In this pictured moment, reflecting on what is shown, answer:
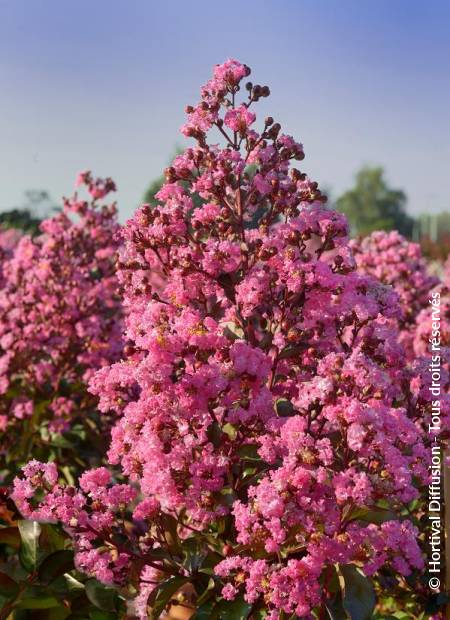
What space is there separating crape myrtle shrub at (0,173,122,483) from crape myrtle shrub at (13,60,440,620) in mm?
2417

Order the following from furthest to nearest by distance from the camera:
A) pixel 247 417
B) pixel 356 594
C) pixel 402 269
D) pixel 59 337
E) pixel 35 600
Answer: pixel 402 269
pixel 59 337
pixel 247 417
pixel 35 600
pixel 356 594

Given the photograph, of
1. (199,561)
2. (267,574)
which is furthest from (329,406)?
(199,561)

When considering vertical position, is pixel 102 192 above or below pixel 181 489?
above

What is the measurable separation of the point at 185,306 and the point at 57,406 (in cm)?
272

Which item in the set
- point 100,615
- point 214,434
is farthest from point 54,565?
point 214,434

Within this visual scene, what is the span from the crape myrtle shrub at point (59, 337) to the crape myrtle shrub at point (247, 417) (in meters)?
2.42

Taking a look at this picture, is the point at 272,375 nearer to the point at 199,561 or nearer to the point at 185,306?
the point at 185,306

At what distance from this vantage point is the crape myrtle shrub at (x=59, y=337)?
5.24 metres

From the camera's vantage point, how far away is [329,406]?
228 cm

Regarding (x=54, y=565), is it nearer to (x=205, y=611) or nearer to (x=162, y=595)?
(x=162, y=595)

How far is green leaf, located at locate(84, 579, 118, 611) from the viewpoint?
2.48 m

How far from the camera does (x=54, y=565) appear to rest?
253 centimetres

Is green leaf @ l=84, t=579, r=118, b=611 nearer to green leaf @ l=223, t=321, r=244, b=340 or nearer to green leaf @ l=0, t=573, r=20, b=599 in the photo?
green leaf @ l=0, t=573, r=20, b=599

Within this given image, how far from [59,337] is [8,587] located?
318 cm
